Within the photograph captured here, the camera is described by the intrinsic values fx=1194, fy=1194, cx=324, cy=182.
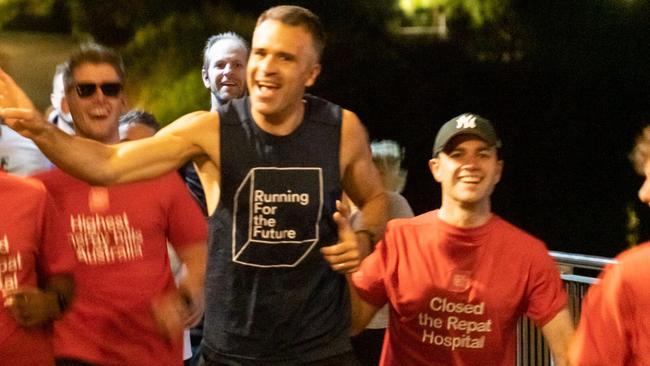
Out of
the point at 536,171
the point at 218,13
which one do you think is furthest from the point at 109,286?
the point at 536,171

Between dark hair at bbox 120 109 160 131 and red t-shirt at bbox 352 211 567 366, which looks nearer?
red t-shirt at bbox 352 211 567 366

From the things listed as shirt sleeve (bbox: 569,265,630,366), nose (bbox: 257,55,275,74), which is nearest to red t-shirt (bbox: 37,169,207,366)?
nose (bbox: 257,55,275,74)

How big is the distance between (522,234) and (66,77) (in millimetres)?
2014

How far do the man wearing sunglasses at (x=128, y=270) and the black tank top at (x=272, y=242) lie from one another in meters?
0.44

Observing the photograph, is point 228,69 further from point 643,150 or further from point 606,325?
point 606,325

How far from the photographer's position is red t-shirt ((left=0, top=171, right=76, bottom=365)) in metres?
4.19

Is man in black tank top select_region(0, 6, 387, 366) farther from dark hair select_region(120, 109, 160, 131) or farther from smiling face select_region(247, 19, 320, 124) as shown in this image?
dark hair select_region(120, 109, 160, 131)

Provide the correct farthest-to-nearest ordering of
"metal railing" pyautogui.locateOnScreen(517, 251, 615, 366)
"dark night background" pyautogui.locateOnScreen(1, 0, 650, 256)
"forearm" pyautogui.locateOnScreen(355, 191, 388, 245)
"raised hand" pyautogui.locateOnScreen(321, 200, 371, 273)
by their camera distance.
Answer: "dark night background" pyautogui.locateOnScreen(1, 0, 650, 256), "metal railing" pyautogui.locateOnScreen(517, 251, 615, 366), "forearm" pyautogui.locateOnScreen(355, 191, 388, 245), "raised hand" pyautogui.locateOnScreen(321, 200, 371, 273)

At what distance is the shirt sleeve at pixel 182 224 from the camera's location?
184 inches

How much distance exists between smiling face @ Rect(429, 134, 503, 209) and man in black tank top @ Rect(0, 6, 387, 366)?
26.1 inches

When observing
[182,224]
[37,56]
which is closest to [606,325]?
[182,224]

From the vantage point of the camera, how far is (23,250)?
422cm

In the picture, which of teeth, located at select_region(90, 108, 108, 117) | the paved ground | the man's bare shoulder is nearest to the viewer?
the man's bare shoulder

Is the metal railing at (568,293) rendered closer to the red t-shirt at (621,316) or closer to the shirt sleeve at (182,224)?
the shirt sleeve at (182,224)
